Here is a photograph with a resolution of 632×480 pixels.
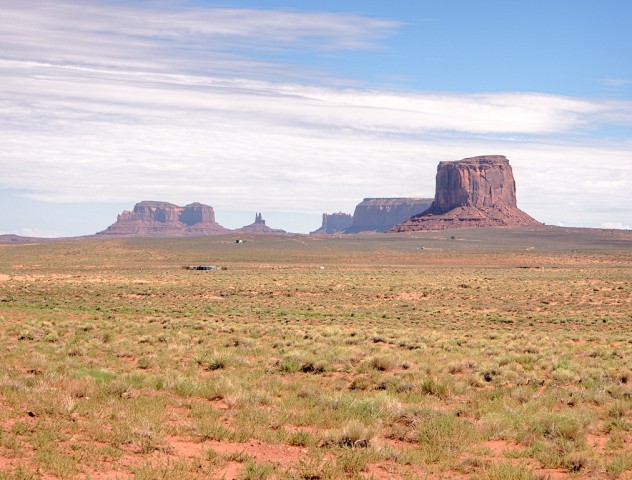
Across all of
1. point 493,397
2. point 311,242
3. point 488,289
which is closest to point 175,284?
point 488,289

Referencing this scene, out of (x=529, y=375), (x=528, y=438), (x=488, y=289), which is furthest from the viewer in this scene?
(x=488, y=289)

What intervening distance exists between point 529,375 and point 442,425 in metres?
5.69

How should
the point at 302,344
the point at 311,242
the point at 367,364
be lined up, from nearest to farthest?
the point at 367,364 → the point at 302,344 → the point at 311,242

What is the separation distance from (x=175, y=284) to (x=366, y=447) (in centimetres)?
4534

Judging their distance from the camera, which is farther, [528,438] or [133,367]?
[133,367]

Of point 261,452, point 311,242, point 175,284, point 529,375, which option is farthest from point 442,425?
point 311,242

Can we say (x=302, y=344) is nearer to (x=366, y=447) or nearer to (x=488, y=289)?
(x=366, y=447)

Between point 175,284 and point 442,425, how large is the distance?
146 ft

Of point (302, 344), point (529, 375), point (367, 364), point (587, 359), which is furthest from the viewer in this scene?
point (302, 344)

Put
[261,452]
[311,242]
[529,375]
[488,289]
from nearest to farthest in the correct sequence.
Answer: [261,452], [529,375], [488,289], [311,242]

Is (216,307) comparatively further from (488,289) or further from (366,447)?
(366,447)

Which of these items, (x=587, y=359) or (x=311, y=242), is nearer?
(x=587, y=359)

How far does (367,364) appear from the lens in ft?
53.4

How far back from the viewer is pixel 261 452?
9078 mm
